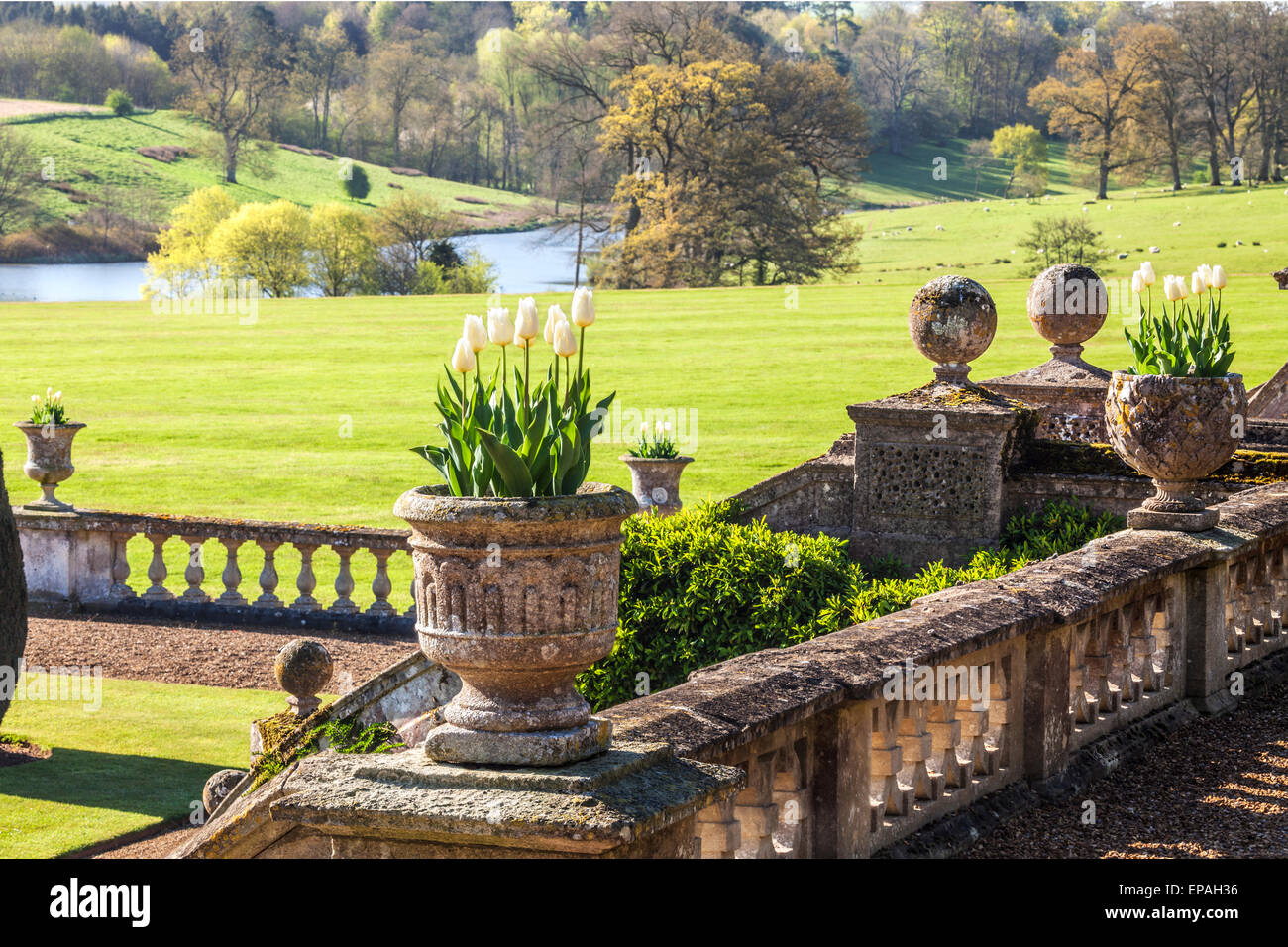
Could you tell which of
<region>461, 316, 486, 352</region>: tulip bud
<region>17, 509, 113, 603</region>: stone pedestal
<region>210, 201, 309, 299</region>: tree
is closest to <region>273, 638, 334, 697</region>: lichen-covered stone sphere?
<region>461, 316, 486, 352</region>: tulip bud

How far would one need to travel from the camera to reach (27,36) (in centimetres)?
12131

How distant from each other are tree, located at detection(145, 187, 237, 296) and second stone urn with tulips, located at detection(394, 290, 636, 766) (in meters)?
62.9

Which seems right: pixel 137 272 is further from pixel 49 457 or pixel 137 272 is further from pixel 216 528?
pixel 216 528

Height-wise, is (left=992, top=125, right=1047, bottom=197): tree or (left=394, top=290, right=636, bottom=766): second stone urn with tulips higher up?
(left=992, top=125, right=1047, bottom=197): tree

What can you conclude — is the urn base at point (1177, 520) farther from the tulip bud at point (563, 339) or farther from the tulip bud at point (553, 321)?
the tulip bud at point (563, 339)

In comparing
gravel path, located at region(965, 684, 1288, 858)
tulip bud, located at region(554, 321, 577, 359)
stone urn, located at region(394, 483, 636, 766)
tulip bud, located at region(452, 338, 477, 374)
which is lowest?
gravel path, located at region(965, 684, 1288, 858)

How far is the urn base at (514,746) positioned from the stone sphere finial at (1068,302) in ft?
32.2

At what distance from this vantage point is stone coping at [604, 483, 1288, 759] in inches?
175

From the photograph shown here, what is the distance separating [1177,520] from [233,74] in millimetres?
92432

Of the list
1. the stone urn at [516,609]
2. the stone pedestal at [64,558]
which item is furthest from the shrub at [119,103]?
the stone urn at [516,609]

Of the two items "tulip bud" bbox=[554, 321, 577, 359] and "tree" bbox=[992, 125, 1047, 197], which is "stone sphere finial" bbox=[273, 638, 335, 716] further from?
"tree" bbox=[992, 125, 1047, 197]

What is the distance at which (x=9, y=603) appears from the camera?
10.4 metres

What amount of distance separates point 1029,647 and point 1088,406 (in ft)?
23.6

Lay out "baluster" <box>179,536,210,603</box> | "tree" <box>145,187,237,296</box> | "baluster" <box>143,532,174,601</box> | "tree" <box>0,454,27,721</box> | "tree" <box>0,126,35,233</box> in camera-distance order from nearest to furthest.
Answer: "tree" <box>0,454,27,721</box>
"baluster" <box>179,536,210,603</box>
"baluster" <box>143,532,174,601</box>
"tree" <box>145,187,237,296</box>
"tree" <box>0,126,35,233</box>
